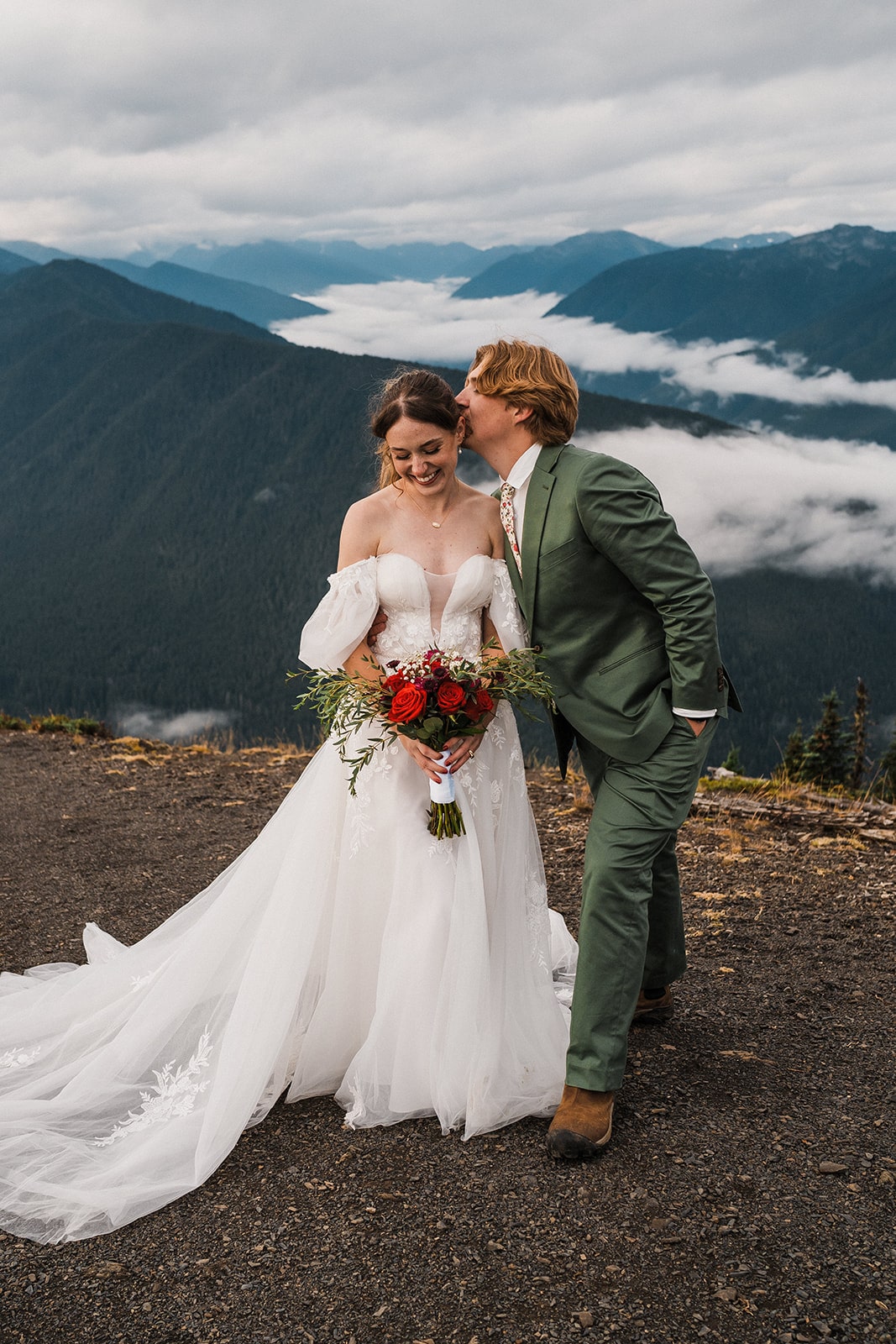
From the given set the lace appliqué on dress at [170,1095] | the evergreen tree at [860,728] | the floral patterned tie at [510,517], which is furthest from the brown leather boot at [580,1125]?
the evergreen tree at [860,728]

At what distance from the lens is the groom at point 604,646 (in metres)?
3.31

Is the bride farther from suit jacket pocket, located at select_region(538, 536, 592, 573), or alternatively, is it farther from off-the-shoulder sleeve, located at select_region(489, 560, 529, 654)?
suit jacket pocket, located at select_region(538, 536, 592, 573)

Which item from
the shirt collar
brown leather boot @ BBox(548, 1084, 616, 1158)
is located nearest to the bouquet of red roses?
the shirt collar

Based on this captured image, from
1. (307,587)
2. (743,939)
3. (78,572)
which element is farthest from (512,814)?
(78,572)

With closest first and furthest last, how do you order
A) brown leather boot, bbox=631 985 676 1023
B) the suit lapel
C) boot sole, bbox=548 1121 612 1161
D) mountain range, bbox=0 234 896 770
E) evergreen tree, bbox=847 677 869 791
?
boot sole, bbox=548 1121 612 1161
the suit lapel
brown leather boot, bbox=631 985 676 1023
evergreen tree, bbox=847 677 869 791
mountain range, bbox=0 234 896 770

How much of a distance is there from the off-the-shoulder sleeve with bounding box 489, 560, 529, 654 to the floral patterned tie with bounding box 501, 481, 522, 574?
102 millimetres

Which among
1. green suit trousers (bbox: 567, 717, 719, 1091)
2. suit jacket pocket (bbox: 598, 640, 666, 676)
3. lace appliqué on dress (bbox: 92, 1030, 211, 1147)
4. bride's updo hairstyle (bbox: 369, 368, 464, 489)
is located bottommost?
lace appliqué on dress (bbox: 92, 1030, 211, 1147)

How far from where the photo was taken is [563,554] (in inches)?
136

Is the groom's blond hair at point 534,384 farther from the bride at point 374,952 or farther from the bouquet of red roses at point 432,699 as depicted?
the bouquet of red roses at point 432,699

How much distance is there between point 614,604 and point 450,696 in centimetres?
65

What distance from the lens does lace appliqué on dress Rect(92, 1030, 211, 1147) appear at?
352 cm

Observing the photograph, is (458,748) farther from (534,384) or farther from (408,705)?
(534,384)

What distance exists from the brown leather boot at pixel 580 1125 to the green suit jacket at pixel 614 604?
1089 mm

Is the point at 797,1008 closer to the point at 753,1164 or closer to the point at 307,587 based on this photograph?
the point at 753,1164
